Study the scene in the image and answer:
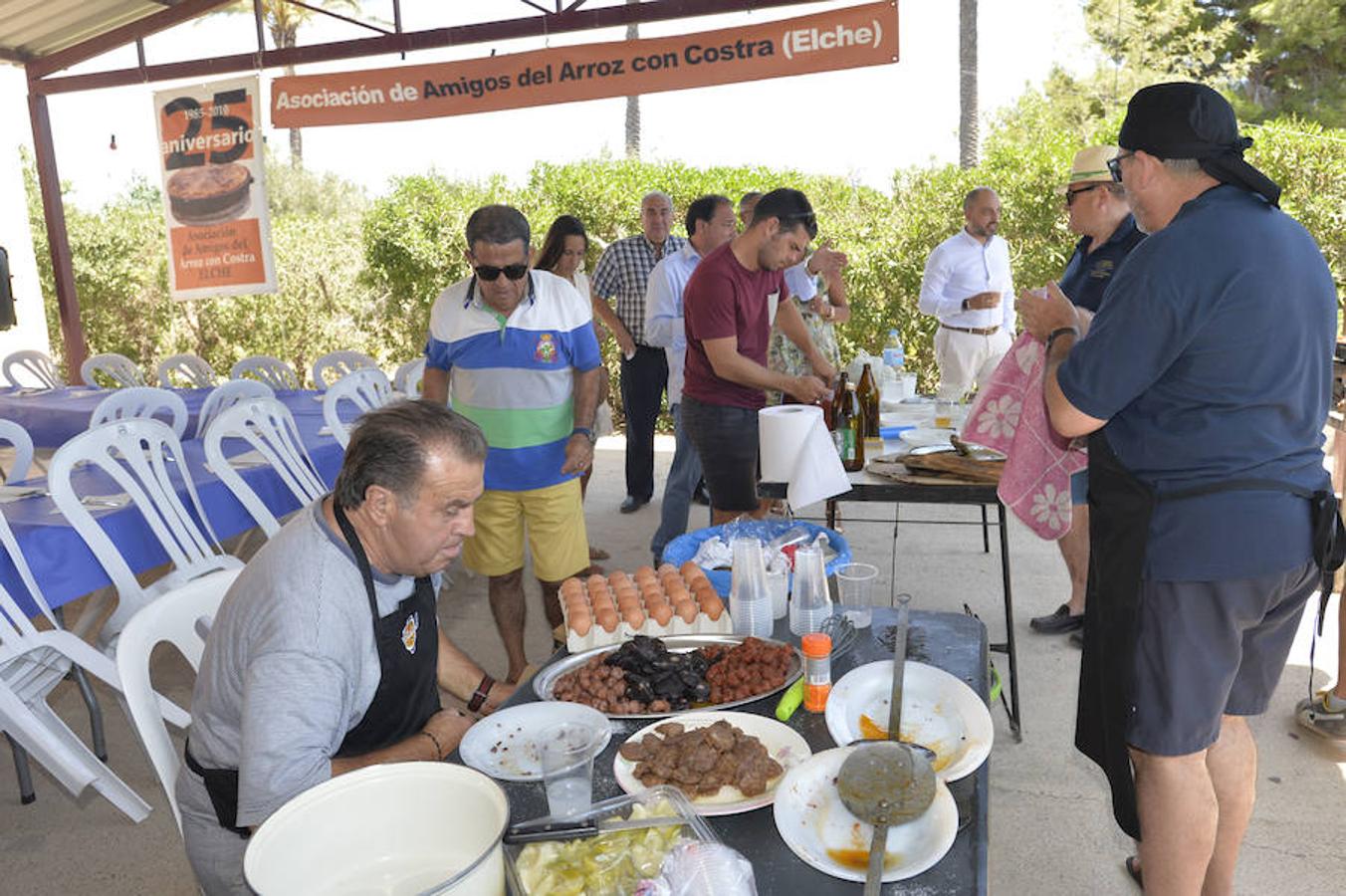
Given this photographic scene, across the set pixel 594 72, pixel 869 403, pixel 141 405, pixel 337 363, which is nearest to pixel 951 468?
pixel 869 403

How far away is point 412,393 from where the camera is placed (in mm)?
5578

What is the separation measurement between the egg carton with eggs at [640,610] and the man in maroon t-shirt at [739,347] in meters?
1.38

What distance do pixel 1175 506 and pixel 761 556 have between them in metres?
0.81

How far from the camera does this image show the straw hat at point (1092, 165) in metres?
2.93

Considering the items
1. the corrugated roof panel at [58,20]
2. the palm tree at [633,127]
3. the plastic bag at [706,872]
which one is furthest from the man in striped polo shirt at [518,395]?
the palm tree at [633,127]

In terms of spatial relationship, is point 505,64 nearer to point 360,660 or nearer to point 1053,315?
point 1053,315

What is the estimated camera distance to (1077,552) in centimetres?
386

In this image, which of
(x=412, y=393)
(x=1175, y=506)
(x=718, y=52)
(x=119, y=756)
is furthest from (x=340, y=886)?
(x=718, y=52)

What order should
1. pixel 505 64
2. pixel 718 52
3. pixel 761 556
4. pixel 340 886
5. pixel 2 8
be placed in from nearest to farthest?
pixel 340 886 < pixel 761 556 < pixel 718 52 < pixel 505 64 < pixel 2 8

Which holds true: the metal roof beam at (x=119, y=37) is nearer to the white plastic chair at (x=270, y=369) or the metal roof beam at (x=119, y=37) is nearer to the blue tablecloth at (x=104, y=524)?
the white plastic chair at (x=270, y=369)

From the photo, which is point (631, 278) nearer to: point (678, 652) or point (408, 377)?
point (408, 377)

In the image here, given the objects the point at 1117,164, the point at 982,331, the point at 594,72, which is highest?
the point at 594,72

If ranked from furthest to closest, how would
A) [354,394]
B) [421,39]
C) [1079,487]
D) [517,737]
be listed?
[421,39] < [354,394] < [1079,487] < [517,737]

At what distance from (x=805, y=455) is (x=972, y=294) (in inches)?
142
